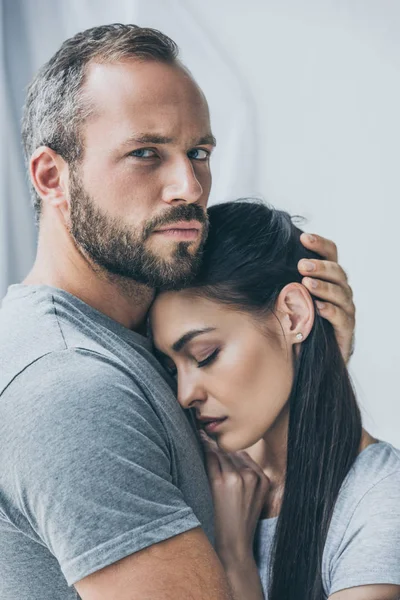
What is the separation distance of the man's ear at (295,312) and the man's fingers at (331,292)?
0.01 metres

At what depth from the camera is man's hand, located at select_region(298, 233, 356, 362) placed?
152 centimetres

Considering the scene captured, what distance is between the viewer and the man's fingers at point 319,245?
1541 millimetres

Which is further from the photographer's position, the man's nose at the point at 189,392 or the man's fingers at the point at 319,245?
the man's fingers at the point at 319,245

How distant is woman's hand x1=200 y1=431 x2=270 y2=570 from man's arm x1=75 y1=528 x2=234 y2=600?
0.39 metres

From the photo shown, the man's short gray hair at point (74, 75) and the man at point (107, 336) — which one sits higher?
the man's short gray hair at point (74, 75)

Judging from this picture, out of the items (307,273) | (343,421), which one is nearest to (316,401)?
(343,421)

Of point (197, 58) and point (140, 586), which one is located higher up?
point (197, 58)

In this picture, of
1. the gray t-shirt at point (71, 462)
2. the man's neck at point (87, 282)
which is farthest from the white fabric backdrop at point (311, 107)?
the gray t-shirt at point (71, 462)

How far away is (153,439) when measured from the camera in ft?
3.71

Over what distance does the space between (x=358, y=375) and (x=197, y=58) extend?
993 mm

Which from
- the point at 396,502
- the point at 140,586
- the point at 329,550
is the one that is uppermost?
the point at 140,586

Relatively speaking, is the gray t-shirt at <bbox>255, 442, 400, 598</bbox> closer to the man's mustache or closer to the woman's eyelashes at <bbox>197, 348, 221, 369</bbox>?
the woman's eyelashes at <bbox>197, 348, 221, 369</bbox>

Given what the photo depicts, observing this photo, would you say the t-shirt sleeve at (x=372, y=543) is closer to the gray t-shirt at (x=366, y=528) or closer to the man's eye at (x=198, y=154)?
the gray t-shirt at (x=366, y=528)

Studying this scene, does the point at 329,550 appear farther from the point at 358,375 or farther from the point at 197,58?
the point at 197,58
